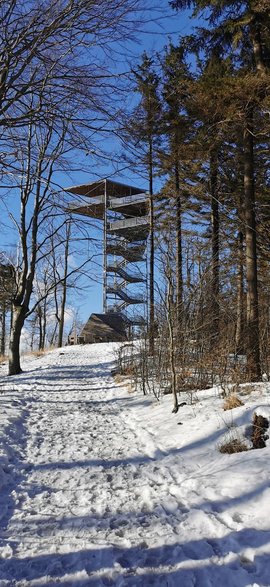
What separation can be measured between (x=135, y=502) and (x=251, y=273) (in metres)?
7.02

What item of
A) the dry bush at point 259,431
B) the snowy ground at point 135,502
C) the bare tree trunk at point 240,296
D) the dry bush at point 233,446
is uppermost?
the bare tree trunk at point 240,296

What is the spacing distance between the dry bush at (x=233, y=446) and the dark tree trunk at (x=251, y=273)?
346cm

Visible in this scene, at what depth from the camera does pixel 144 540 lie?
354cm

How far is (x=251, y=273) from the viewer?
10250 mm

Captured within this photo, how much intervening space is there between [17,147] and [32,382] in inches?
385

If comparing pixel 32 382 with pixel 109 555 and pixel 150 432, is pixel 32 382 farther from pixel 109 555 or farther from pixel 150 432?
pixel 109 555

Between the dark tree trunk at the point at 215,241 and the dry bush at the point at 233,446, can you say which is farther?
the dark tree trunk at the point at 215,241

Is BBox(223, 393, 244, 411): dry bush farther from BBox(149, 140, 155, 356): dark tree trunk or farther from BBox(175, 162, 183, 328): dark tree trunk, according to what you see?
BBox(149, 140, 155, 356): dark tree trunk

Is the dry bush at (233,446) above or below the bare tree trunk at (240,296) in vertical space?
below

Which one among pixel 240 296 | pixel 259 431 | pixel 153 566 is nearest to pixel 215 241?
pixel 240 296

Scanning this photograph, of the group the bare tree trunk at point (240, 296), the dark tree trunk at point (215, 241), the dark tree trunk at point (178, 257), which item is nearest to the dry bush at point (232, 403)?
the dark tree trunk at point (178, 257)

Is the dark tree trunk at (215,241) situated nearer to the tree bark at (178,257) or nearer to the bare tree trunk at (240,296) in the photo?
the bare tree trunk at (240,296)

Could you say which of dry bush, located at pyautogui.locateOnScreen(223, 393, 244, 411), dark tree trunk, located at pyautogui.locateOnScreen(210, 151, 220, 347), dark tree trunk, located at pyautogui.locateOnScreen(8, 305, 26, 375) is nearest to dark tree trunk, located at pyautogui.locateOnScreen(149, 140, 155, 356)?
dark tree trunk, located at pyautogui.locateOnScreen(210, 151, 220, 347)

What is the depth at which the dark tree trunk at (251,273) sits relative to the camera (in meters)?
9.15
